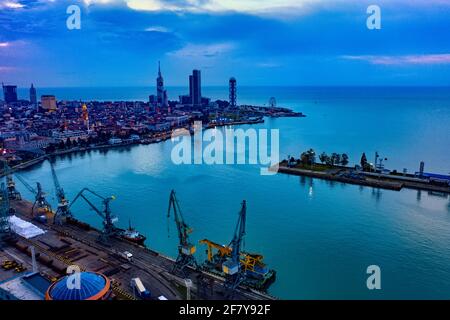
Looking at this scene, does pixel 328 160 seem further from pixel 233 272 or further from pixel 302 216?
pixel 233 272

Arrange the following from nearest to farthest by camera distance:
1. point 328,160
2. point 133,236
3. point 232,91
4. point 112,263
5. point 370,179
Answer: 1. point 112,263
2. point 133,236
3. point 370,179
4. point 328,160
5. point 232,91

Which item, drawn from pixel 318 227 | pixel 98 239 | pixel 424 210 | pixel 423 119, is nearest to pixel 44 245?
pixel 98 239

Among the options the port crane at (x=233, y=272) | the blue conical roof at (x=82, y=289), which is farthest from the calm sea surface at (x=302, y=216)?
the blue conical roof at (x=82, y=289)

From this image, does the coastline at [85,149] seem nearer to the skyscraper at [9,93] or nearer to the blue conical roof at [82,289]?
the blue conical roof at [82,289]

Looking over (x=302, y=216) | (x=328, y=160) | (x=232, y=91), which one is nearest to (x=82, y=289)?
(x=302, y=216)

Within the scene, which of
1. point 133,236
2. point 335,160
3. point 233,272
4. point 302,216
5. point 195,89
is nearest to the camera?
point 233,272

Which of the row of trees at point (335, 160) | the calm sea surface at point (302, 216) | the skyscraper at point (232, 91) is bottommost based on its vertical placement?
the calm sea surface at point (302, 216)

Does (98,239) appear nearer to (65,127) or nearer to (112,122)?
(65,127)
